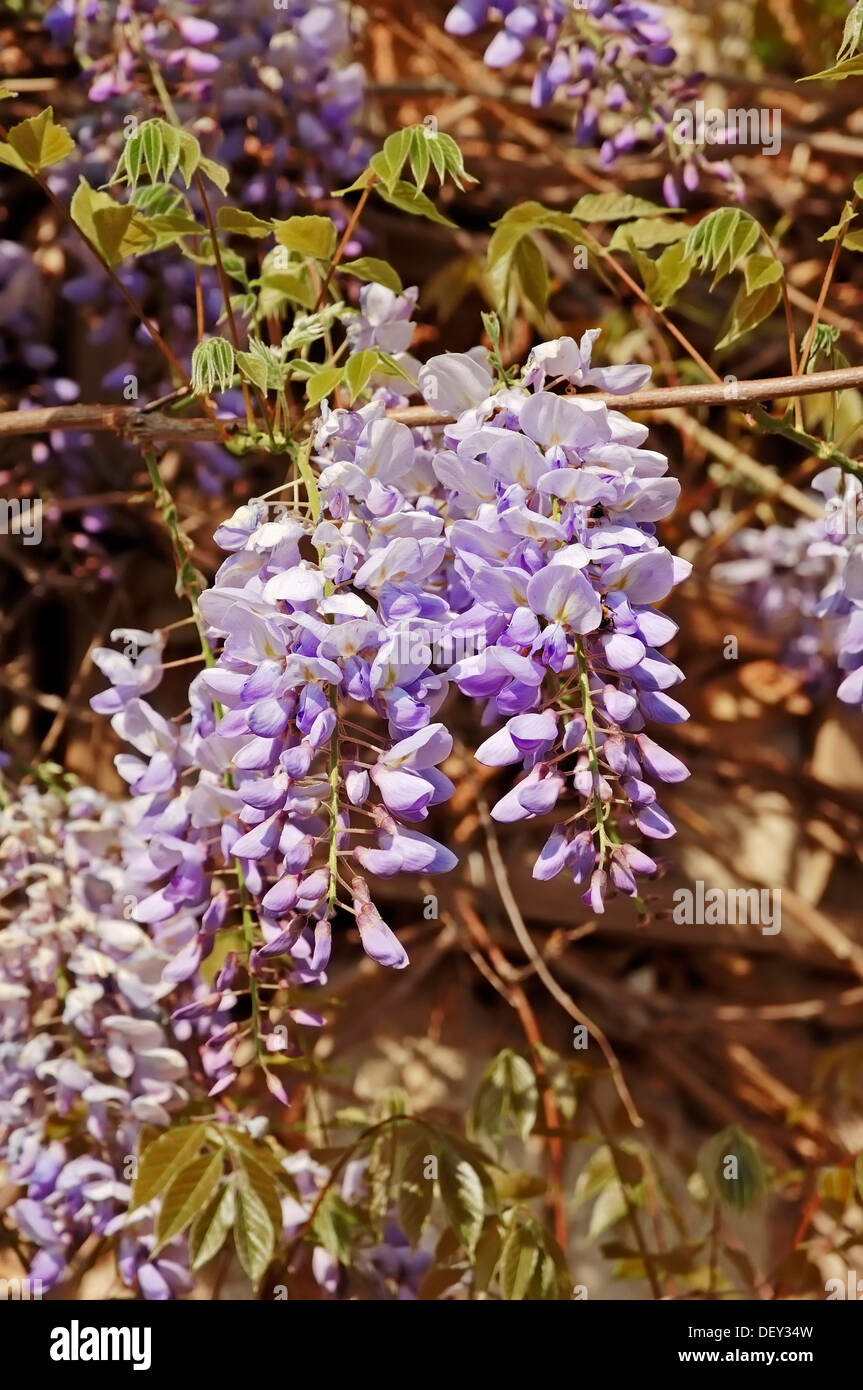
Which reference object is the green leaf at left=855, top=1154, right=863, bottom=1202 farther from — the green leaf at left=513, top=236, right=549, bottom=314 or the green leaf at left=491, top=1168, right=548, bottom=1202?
the green leaf at left=513, top=236, right=549, bottom=314

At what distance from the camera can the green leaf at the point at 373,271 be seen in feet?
3.00

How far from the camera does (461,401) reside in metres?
0.84

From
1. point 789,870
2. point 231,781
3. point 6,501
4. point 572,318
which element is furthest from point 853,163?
point 231,781

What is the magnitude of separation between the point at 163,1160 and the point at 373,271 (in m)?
0.67

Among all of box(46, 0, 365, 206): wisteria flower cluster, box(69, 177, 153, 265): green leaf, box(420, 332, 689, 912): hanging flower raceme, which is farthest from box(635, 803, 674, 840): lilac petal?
box(46, 0, 365, 206): wisteria flower cluster

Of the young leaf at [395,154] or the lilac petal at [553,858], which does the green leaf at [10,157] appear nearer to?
the young leaf at [395,154]

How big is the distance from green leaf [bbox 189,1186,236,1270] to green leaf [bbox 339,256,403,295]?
686mm

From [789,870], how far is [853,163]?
987 millimetres

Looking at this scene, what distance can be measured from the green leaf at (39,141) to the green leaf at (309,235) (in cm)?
15

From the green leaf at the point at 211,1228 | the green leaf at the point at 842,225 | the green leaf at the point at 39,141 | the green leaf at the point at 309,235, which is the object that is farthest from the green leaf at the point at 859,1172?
the green leaf at the point at 39,141

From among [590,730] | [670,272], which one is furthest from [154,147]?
[590,730]

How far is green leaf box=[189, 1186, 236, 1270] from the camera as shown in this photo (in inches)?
38.5
